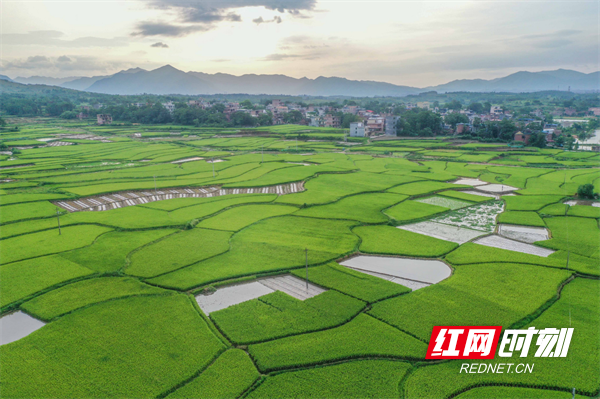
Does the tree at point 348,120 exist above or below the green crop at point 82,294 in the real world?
above

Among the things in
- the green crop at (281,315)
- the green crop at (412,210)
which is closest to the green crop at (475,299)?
the green crop at (281,315)

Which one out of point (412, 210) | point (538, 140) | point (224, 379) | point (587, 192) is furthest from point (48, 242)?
point (538, 140)

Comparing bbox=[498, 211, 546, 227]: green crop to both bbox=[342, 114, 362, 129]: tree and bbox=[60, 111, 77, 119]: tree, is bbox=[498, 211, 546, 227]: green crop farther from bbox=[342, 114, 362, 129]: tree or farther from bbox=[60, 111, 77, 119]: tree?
bbox=[60, 111, 77, 119]: tree

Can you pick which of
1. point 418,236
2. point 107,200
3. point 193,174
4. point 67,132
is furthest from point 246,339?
point 67,132

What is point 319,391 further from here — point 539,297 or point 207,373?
point 539,297

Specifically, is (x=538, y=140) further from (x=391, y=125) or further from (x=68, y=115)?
(x=68, y=115)

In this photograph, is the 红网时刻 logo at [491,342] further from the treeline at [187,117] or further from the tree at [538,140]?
the treeline at [187,117]
